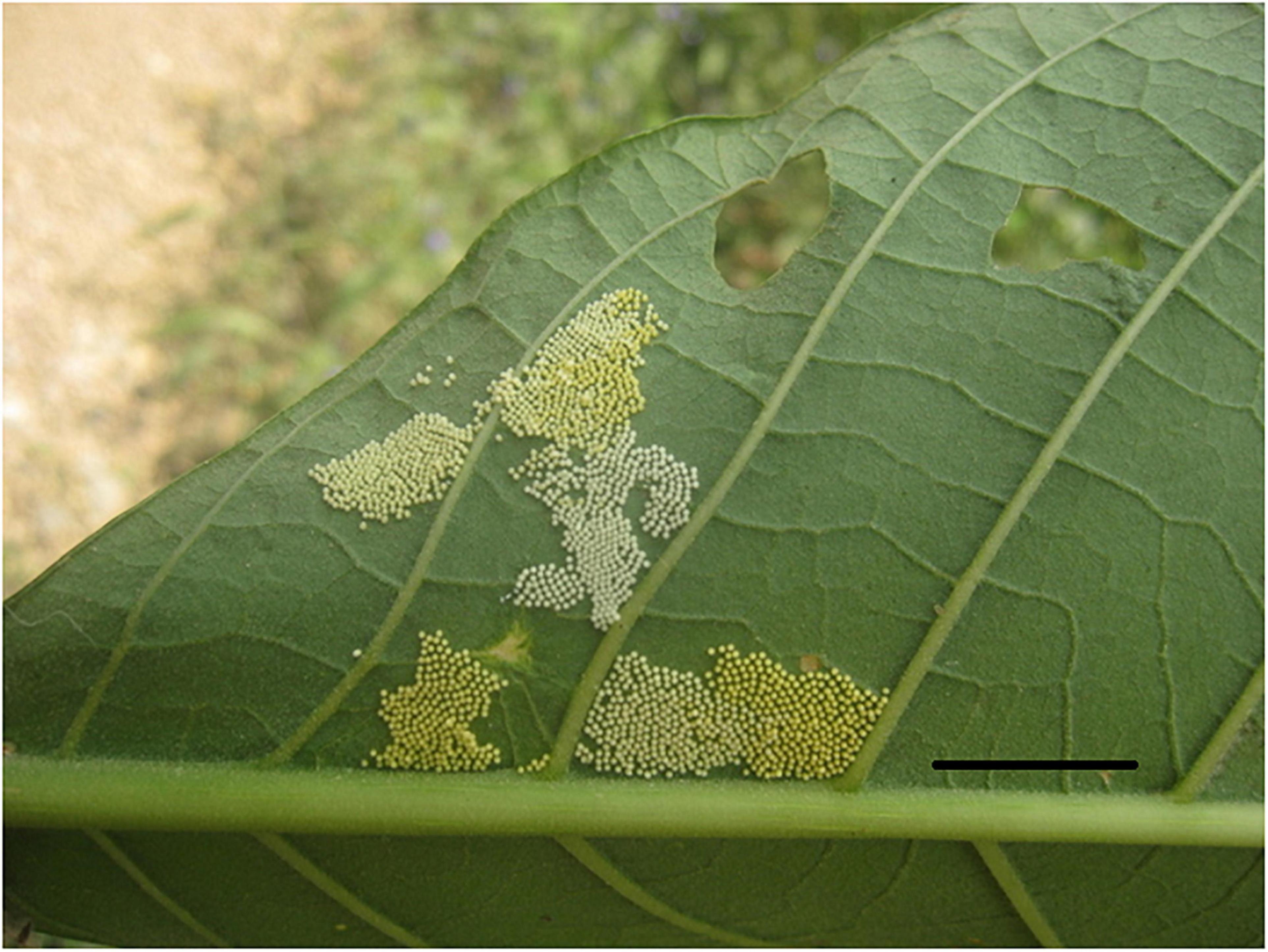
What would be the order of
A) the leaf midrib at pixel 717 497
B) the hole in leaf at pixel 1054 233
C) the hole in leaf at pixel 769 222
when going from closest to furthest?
1. the leaf midrib at pixel 717 497
2. the hole in leaf at pixel 1054 233
3. the hole in leaf at pixel 769 222

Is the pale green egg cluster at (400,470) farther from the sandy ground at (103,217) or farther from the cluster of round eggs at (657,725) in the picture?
the sandy ground at (103,217)

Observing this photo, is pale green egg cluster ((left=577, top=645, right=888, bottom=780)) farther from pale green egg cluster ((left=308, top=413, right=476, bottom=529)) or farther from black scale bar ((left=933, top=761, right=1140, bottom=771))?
pale green egg cluster ((left=308, top=413, right=476, bottom=529))

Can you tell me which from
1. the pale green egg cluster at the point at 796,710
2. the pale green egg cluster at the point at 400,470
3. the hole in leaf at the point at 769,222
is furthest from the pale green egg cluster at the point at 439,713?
the hole in leaf at the point at 769,222

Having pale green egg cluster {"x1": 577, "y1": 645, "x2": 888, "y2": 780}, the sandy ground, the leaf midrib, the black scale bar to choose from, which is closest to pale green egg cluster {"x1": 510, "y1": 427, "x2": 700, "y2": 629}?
the leaf midrib

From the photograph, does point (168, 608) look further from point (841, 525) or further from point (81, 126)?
point (81, 126)

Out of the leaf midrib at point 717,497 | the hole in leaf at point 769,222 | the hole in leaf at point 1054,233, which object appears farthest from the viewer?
the hole in leaf at point 769,222

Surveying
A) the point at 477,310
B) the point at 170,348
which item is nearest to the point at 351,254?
the point at 170,348

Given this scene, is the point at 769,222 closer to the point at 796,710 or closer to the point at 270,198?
the point at 270,198
